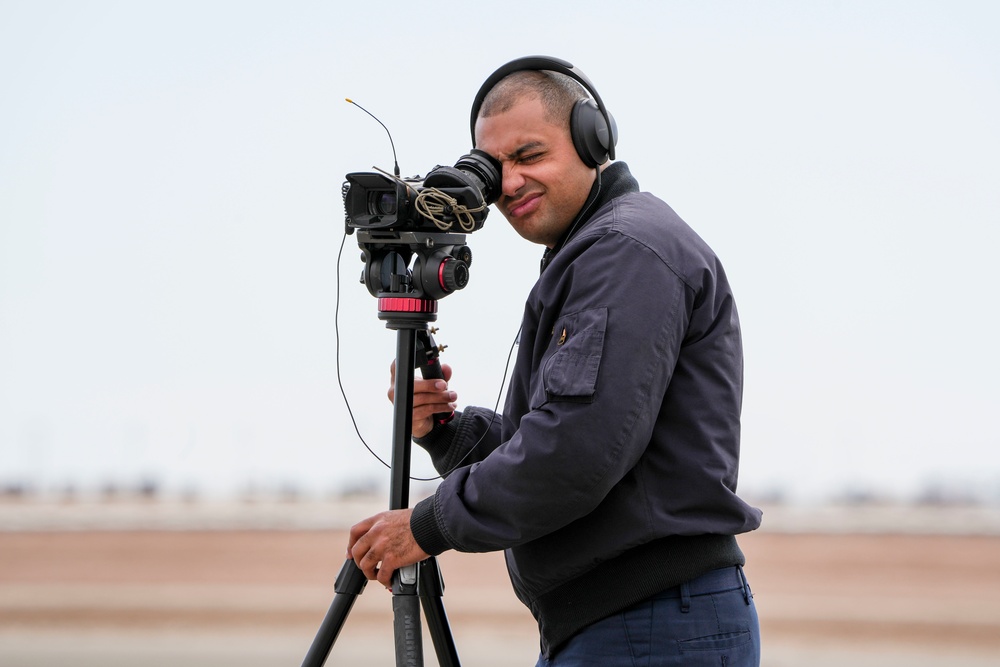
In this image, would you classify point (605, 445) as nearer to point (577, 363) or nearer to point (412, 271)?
point (577, 363)

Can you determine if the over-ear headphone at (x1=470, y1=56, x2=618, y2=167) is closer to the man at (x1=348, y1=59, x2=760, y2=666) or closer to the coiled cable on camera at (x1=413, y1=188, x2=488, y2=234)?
the man at (x1=348, y1=59, x2=760, y2=666)

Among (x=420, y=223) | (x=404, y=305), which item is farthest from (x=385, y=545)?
(x=420, y=223)

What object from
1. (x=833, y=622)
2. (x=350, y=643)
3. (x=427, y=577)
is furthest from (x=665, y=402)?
(x=833, y=622)

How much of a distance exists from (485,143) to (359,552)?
0.59m

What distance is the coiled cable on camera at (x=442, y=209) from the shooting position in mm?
1257

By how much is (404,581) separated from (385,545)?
7 cm

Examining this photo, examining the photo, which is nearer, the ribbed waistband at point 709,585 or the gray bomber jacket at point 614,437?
the gray bomber jacket at point 614,437

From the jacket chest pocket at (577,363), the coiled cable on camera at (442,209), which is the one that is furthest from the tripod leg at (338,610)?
the coiled cable on camera at (442,209)

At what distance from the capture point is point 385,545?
1210mm

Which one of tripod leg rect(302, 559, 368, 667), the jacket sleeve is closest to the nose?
the jacket sleeve

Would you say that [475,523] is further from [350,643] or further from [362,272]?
[350,643]

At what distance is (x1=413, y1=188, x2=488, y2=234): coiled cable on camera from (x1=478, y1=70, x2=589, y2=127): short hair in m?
0.17

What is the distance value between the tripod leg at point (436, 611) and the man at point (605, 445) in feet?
0.26

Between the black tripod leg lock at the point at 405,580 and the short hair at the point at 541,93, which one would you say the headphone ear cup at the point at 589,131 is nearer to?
the short hair at the point at 541,93
